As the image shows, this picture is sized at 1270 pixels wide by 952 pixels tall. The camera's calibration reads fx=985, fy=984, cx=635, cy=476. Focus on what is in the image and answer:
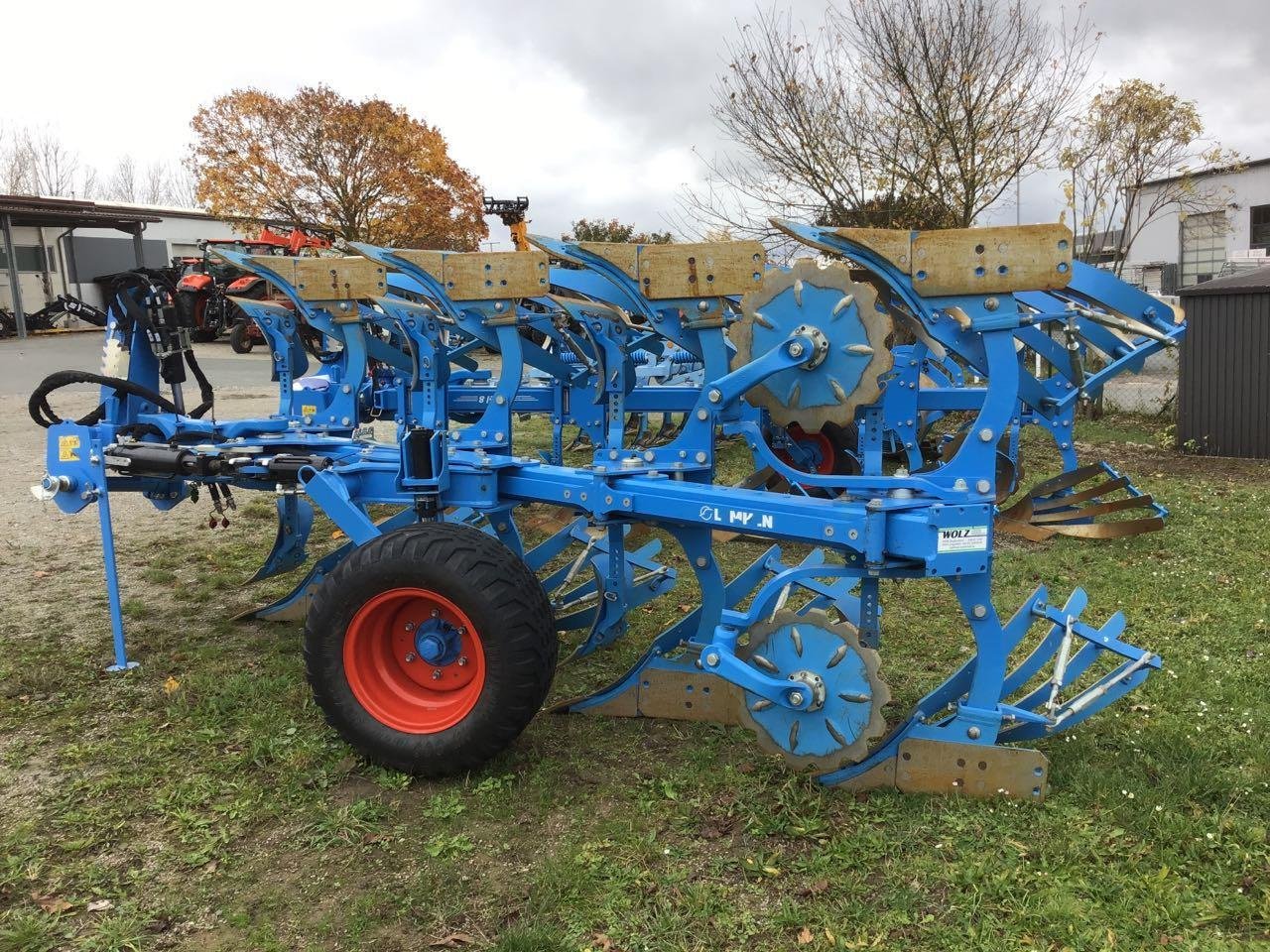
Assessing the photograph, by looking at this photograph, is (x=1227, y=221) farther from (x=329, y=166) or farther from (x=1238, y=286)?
(x=329, y=166)

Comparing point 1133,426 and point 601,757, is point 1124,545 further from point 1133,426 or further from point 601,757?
point 1133,426

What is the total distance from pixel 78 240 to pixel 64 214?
643 centimetres

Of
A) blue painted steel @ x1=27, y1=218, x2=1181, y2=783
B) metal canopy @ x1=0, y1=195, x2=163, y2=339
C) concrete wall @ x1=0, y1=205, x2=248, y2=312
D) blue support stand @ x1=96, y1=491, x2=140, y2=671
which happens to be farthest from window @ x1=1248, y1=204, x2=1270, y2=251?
metal canopy @ x1=0, y1=195, x2=163, y2=339

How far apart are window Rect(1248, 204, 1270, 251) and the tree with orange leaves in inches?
844

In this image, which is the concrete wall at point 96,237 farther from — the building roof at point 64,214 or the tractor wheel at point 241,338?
the tractor wheel at point 241,338

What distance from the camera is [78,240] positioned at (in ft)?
106

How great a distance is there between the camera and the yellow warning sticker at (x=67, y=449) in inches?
205

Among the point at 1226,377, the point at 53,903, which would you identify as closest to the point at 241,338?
the point at 1226,377

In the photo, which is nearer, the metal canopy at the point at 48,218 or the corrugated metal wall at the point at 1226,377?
the corrugated metal wall at the point at 1226,377

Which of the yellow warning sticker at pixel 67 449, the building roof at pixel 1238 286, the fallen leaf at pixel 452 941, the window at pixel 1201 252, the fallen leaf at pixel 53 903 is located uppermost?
the window at pixel 1201 252

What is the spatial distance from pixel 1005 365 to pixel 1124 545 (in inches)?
183

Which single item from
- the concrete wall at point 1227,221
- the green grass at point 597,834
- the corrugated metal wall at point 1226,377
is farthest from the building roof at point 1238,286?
the concrete wall at point 1227,221

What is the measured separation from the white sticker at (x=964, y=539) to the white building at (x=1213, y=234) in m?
20.9

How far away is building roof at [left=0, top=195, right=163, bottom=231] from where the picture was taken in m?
26.1
